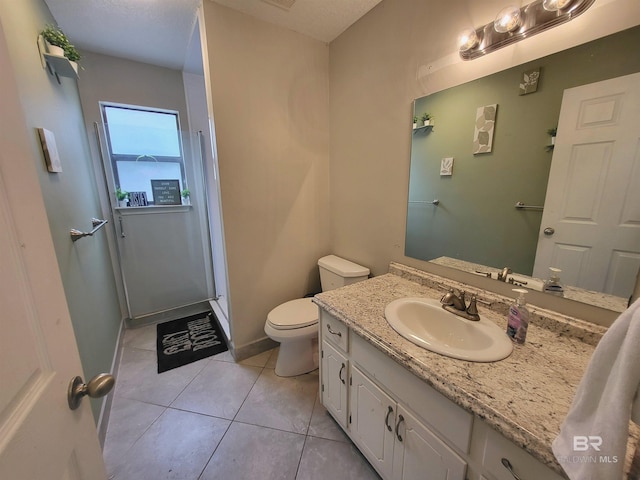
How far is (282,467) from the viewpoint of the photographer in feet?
4.18

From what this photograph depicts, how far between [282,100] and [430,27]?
A: 40.2 inches

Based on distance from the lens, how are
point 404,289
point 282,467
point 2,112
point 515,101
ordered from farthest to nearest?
point 404,289, point 282,467, point 515,101, point 2,112

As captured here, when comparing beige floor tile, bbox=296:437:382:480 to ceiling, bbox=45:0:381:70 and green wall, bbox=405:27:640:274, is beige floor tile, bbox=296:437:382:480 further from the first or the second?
ceiling, bbox=45:0:381:70

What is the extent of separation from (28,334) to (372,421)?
119 centimetres

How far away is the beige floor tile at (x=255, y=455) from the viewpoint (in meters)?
1.24

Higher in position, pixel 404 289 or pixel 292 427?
pixel 404 289

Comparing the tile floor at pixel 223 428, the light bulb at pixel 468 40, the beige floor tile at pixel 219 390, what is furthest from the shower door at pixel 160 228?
the light bulb at pixel 468 40

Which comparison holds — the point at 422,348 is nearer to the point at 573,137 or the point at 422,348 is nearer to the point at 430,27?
the point at 573,137

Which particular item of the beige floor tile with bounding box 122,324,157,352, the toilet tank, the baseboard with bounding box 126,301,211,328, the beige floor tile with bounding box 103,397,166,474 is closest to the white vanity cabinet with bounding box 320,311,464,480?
the toilet tank

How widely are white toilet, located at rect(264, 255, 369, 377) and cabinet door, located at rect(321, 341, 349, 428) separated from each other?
36 cm

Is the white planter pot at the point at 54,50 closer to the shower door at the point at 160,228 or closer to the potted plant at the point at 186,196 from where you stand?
the shower door at the point at 160,228

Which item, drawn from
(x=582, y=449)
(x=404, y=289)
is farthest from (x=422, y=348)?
(x=404, y=289)

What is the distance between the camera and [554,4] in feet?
2.99

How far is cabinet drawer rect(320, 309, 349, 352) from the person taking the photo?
121 cm
